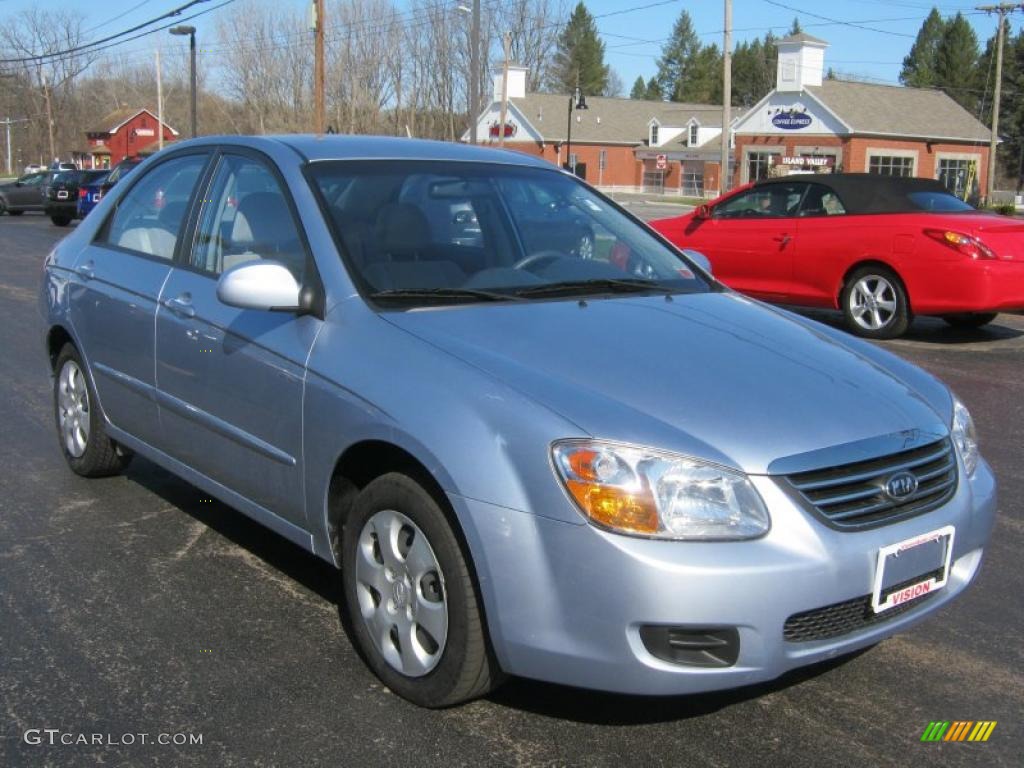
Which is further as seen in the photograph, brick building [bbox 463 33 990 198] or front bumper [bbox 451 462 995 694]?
brick building [bbox 463 33 990 198]

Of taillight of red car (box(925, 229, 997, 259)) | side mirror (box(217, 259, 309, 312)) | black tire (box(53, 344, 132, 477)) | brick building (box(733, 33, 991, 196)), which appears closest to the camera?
side mirror (box(217, 259, 309, 312))

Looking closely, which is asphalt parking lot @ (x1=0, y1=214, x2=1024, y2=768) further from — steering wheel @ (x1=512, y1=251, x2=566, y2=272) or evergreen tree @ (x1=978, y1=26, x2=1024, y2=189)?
evergreen tree @ (x1=978, y1=26, x2=1024, y2=189)

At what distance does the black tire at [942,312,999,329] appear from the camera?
34.9 ft

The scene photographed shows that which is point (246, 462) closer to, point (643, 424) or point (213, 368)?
point (213, 368)

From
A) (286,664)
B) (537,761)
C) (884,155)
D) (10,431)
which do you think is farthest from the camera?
(884,155)

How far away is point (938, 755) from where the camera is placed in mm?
2893

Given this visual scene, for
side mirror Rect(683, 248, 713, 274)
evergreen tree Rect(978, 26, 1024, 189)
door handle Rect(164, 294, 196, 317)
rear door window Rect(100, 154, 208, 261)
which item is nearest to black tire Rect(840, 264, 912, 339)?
side mirror Rect(683, 248, 713, 274)

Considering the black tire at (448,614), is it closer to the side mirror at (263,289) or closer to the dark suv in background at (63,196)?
the side mirror at (263,289)

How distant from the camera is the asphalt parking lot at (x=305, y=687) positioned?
2891 mm

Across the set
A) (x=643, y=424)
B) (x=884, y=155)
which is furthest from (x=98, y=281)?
(x=884, y=155)

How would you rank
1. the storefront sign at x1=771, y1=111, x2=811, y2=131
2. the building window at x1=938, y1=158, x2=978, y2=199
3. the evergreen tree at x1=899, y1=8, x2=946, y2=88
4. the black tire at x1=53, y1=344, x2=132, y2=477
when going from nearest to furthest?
the black tire at x1=53, y1=344, x2=132, y2=477
the storefront sign at x1=771, y1=111, x2=811, y2=131
the building window at x1=938, y1=158, x2=978, y2=199
the evergreen tree at x1=899, y1=8, x2=946, y2=88

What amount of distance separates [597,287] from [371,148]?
3.54 feet

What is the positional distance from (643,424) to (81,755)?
1.74 m

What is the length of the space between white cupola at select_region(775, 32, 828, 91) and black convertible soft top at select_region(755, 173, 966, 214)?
5124 cm
